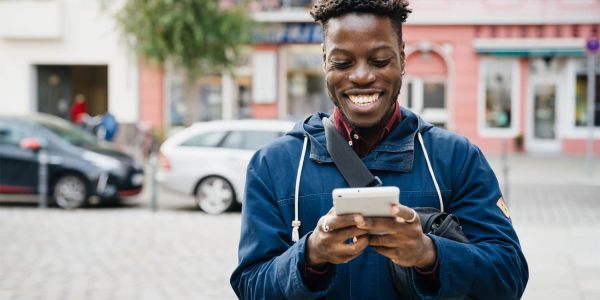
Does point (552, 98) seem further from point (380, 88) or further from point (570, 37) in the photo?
point (380, 88)

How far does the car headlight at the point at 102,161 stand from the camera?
46.9 feet

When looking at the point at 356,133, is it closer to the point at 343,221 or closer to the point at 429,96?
the point at 343,221

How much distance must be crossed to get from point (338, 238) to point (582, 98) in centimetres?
2593

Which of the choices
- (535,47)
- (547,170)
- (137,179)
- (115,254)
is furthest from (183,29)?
(115,254)

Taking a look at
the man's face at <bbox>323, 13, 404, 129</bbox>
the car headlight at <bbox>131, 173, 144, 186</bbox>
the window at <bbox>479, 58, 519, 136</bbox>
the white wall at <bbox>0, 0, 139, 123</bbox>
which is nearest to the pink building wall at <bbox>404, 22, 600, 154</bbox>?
the window at <bbox>479, 58, 519, 136</bbox>

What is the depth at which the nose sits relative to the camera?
83.7 inches

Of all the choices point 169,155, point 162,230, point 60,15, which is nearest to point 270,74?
point 60,15

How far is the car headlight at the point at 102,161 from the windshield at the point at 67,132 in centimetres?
46

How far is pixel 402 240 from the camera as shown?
6.06 ft

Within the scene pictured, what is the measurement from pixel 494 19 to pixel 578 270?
1869 centimetres

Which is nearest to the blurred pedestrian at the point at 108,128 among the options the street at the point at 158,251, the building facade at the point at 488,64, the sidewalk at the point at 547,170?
the building facade at the point at 488,64

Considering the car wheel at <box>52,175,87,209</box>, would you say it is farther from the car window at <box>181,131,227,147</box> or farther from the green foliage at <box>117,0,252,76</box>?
the green foliage at <box>117,0,252,76</box>

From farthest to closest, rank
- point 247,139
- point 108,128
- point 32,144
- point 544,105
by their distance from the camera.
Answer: point 544,105
point 108,128
point 32,144
point 247,139

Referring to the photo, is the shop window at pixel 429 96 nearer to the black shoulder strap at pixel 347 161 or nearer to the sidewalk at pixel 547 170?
the sidewalk at pixel 547 170
